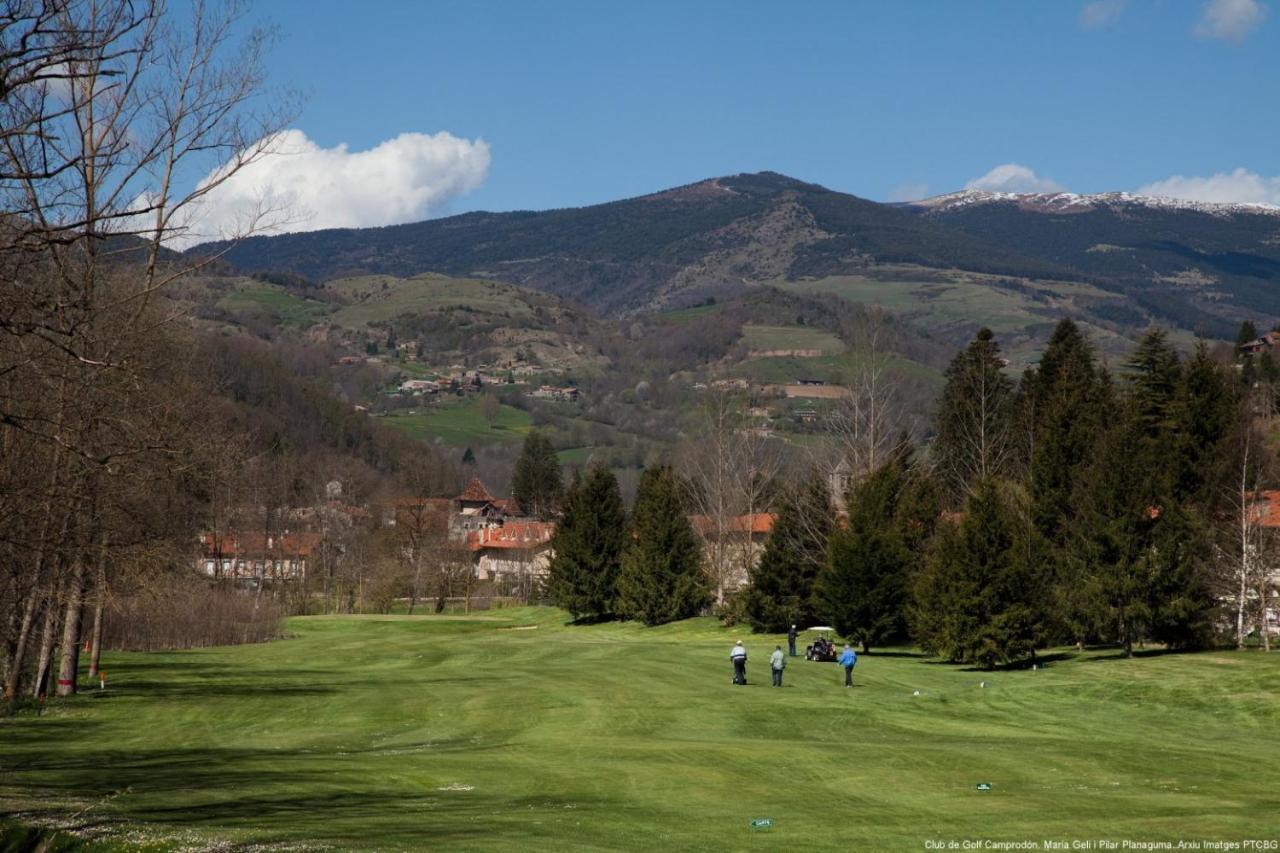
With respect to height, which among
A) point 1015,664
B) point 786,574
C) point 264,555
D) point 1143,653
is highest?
point 786,574

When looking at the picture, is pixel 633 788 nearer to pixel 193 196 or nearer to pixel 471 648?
pixel 193 196

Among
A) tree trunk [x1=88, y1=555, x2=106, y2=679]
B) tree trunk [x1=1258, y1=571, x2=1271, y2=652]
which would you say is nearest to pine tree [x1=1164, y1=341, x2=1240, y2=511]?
tree trunk [x1=1258, y1=571, x2=1271, y2=652]

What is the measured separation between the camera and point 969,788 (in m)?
25.8

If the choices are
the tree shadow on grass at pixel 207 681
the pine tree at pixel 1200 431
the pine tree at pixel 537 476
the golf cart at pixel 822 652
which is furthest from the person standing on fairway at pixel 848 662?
the pine tree at pixel 537 476

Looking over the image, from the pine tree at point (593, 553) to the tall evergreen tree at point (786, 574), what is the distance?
17062 mm

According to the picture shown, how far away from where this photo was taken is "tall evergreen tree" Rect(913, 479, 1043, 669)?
175 feet

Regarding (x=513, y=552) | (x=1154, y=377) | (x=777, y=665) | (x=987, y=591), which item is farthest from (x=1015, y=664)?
(x=513, y=552)

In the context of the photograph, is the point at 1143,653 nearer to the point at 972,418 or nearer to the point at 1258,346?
the point at 972,418

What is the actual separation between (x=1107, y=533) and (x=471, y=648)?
31.1m

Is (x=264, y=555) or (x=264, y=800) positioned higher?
(x=264, y=800)

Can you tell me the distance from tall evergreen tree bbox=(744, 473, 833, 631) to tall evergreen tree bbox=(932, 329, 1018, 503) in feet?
50.0

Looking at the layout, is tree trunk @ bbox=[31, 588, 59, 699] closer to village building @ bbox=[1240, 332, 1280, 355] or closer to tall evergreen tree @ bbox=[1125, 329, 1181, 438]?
tall evergreen tree @ bbox=[1125, 329, 1181, 438]

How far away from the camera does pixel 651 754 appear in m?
30.3

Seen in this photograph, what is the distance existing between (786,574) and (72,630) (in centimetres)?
3859
